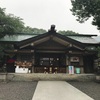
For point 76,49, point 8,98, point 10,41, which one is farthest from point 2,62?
point 8,98

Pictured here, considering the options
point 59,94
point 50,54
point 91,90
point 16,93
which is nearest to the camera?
point 59,94

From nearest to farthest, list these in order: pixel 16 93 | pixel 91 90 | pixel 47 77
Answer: pixel 16 93, pixel 91 90, pixel 47 77

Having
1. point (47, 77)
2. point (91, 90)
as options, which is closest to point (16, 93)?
point (91, 90)

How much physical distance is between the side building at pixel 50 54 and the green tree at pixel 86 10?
2539 millimetres

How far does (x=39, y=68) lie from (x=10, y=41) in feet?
15.0

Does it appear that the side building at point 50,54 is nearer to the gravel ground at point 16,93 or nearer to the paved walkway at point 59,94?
the gravel ground at point 16,93

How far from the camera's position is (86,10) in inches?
585

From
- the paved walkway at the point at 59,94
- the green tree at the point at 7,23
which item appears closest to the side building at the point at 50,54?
the green tree at the point at 7,23

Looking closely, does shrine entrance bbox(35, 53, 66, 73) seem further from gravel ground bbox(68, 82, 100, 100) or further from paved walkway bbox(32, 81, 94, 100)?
paved walkway bbox(32, 81, 94, 100)

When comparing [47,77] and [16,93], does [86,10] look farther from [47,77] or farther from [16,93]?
[16,93]

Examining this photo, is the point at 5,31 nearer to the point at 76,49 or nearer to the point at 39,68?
the point at 39,68

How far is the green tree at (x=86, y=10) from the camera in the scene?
540 inches

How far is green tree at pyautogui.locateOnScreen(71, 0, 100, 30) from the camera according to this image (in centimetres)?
1371

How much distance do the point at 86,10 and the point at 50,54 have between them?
261 inches
